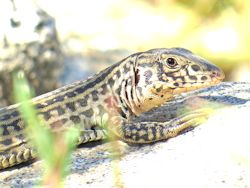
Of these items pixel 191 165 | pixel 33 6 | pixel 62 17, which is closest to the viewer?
pixel 191 165

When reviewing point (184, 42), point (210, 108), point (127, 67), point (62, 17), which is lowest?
point (210, 108)

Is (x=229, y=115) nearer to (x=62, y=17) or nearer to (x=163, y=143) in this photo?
(x=163, y=143)

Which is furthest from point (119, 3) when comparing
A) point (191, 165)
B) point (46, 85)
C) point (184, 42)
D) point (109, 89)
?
point (191, 165)

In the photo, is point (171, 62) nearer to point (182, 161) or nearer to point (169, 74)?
point (169, 74)

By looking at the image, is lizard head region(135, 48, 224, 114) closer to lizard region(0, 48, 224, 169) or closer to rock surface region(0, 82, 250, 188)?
lizard region(0, 48, 224, 169)

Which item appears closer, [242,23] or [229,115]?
[229,115]

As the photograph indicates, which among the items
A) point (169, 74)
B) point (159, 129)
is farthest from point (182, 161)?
point (169, 74)
